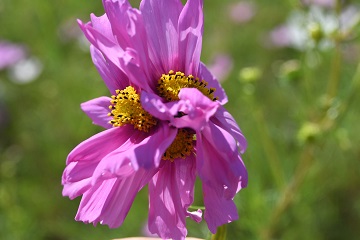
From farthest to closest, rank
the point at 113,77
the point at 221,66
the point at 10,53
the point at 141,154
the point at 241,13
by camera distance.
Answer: the point at 241,13 → the point at 10,53 → the point at 221,66 → the point at 113,77 → the point at 141,154

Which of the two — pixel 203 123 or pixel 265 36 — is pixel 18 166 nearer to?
pixel 265 36

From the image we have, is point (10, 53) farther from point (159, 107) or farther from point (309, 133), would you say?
point (159, 107)

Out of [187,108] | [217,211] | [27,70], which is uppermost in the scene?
[187,108]

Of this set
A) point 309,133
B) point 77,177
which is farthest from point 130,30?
point 309,133

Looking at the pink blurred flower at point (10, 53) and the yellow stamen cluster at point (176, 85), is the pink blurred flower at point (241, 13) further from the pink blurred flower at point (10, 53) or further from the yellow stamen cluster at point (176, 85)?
the yellow stamen cluster at point (176, 85)

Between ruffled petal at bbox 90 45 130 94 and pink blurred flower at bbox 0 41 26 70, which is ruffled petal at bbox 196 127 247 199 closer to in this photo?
ruffled petal at bbox 90 45 130 94

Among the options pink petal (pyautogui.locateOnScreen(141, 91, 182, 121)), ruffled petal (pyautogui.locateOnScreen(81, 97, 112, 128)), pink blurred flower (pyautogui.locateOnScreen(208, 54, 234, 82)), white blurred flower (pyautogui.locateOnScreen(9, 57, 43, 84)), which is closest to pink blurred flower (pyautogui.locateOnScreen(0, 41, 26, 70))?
white blurred flower (pyautogui.locateOnScreen(9, 57, 43, 84))

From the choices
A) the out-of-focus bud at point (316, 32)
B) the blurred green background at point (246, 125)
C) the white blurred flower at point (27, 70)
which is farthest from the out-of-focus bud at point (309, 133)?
the white blurred flower at point (27, 70)

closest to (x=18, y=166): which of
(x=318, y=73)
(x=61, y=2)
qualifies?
(x=61, y=2)
